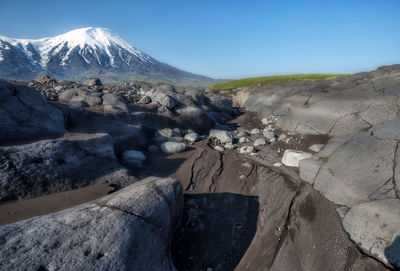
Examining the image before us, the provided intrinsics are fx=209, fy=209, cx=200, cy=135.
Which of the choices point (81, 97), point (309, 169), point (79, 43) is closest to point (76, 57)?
point (79, 43)

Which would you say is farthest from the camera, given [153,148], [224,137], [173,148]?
[224,137]

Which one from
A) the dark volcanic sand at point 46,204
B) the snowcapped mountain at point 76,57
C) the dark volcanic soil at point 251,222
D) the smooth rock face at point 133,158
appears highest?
the snowcapped mountain at point 76,57

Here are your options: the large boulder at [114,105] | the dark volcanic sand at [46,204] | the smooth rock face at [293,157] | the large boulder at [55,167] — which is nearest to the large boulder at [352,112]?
the smooth rock face at [293,157]

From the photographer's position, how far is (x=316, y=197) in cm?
489

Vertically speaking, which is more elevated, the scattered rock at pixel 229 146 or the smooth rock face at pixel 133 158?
the smooth rock face at pixel 133 158

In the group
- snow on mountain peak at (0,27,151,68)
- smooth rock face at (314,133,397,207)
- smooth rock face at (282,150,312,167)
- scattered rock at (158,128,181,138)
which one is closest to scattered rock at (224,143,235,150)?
smooth rock face at (282,150,312,167)

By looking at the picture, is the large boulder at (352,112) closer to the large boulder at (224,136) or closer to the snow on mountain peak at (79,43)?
the large boulder at (224,136)

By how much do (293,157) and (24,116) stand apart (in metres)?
8.18

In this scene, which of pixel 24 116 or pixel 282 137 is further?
pixel 282 137

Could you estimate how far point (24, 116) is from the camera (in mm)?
6102

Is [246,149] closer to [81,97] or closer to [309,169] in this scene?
[309,169]

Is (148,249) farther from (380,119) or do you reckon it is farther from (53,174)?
(380,119)

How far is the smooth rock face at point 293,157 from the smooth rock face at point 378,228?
2.46m

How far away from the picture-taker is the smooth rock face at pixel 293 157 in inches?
252
